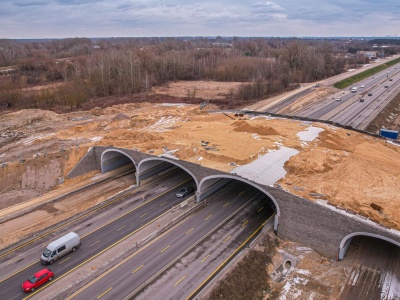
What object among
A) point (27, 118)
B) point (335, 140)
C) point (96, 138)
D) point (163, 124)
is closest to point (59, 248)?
point (96, 138)

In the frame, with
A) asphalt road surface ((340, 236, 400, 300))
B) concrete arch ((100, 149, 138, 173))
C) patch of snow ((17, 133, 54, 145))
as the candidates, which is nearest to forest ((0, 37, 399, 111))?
patch of snow ((17, 133, 54, 145))

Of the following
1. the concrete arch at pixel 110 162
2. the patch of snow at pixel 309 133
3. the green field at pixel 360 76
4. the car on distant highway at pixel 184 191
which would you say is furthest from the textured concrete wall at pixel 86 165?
the green field at pixel 360 76

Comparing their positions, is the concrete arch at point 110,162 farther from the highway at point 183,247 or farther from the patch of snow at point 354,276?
the patch of snow at point 354,276

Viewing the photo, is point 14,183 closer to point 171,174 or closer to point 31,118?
point 171,174

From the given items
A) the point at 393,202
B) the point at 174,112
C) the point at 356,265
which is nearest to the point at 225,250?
the point at 356,265

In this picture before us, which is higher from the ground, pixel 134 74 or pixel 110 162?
pixel 134 74

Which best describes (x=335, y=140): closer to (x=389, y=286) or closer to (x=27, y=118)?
(x=389, y=286)

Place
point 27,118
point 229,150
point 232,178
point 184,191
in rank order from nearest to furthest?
point 232,178 < point 184,191 < point 229,150 < point 27,118
